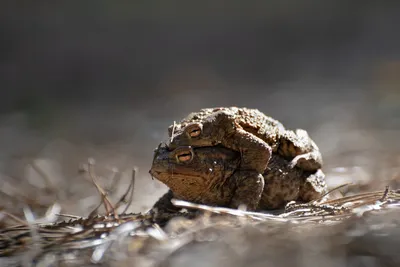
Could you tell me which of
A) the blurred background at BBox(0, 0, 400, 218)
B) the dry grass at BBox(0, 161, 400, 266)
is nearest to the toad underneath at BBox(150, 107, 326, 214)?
the dry grass at BBox(0, 161, 400, 266)

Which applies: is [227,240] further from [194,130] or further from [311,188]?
[311,188]

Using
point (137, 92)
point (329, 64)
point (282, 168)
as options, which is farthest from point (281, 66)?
point (282, 168)

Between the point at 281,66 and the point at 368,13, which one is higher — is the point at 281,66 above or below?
below

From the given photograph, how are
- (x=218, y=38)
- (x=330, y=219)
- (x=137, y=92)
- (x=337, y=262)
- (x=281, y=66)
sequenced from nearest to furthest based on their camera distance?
(x=337, y=262)
(x=330, y=219)
(x=137, y=92)
(x=281, y=66)
(x=218, y=38)

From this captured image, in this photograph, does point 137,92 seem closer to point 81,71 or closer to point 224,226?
point 81,71

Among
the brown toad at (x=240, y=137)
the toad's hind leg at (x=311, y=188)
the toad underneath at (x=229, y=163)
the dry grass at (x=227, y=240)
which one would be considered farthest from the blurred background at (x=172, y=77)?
the dry grass at (x=227, y=240)

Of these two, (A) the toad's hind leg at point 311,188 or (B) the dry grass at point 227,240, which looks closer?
(B) the dry grass at point 227,240

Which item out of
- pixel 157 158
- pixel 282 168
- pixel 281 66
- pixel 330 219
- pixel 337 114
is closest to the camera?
pixel 330 219

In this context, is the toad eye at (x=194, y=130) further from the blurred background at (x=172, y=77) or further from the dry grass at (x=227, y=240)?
the blurred background at (x=172, y=77)
